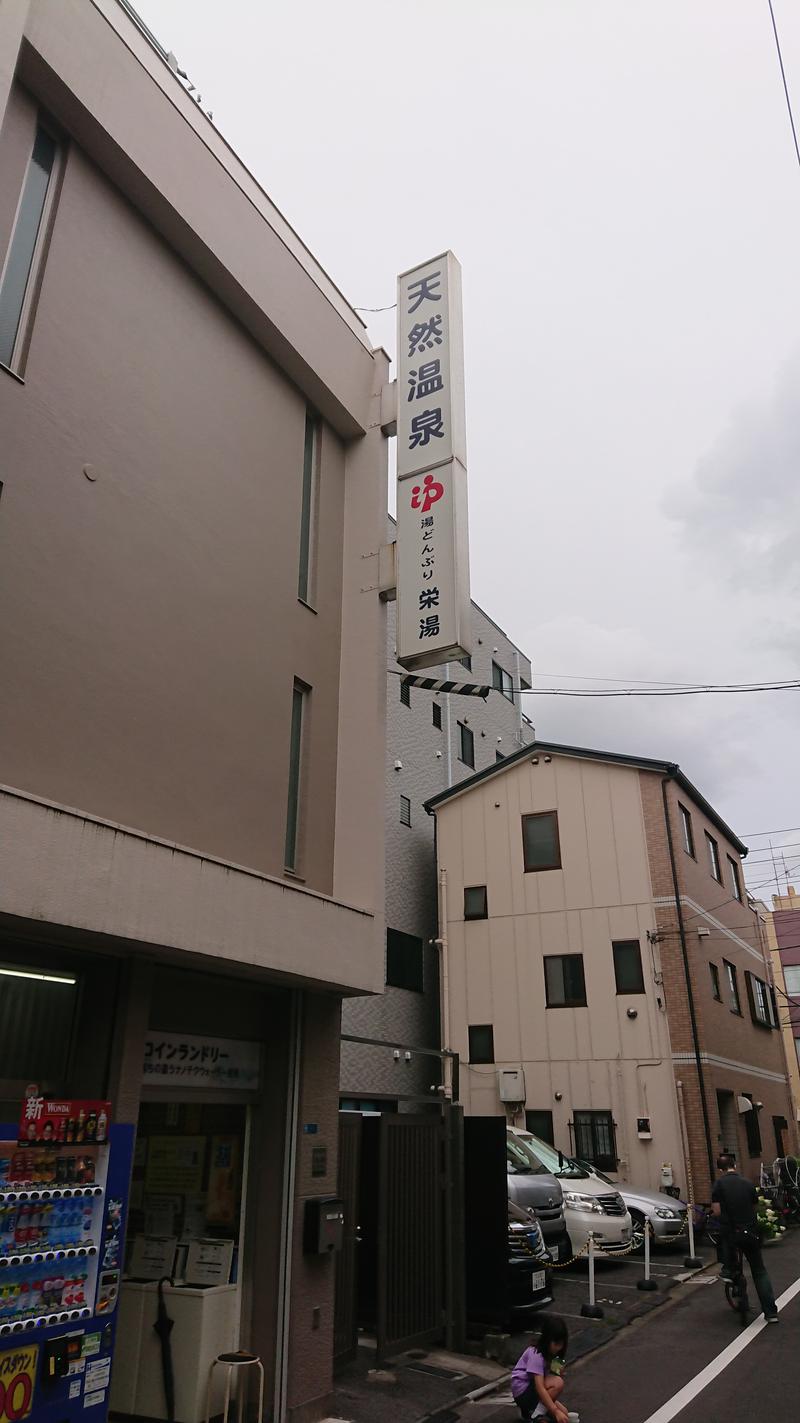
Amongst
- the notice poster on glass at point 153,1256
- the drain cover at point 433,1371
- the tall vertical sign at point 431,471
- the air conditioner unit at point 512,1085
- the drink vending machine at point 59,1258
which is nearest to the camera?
the drink vending machine at point 59,1258

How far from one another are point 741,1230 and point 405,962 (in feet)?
41.4

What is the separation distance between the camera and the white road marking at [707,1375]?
7.48 meters

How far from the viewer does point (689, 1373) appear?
8.65 metres

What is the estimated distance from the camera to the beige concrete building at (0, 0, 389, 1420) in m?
6.39

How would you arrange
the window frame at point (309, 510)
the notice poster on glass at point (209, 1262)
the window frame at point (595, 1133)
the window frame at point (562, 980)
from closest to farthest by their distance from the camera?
the notice poster on glass at point (209, 1262) < the window frame at point (309, 510) < the window frame at point (595, 1133) < the window frame at point (562, 980)

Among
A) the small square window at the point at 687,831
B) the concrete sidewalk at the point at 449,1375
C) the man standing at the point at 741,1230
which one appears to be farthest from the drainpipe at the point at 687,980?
the man standing at the point at 741,1230

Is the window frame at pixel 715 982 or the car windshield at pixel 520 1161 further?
the window frame at pixel 715 982

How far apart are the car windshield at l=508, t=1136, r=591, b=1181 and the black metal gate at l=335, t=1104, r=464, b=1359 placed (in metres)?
5.11

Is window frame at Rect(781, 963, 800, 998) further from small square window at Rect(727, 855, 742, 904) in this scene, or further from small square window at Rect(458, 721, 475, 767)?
small square window at Rect(458, 721, 475, 767)

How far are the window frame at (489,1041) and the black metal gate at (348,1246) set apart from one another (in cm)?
1313

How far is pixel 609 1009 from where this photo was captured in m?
20.8

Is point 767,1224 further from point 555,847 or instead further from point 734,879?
point 734,879

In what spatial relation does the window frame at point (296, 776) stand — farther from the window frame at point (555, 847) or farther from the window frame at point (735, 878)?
the window frame at point (735, 878)

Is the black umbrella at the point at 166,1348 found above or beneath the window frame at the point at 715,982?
beneath
